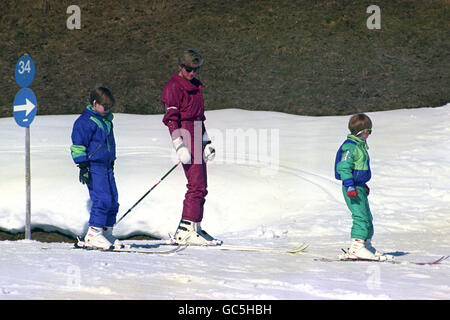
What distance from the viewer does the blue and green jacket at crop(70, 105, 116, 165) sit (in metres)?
6.85

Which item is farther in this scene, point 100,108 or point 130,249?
point 130,249

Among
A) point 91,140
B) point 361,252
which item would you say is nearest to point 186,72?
point 91,140

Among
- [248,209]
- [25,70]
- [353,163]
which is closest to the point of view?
[353,163]

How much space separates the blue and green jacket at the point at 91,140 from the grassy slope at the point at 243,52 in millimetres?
10126

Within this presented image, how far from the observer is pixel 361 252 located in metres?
6.55

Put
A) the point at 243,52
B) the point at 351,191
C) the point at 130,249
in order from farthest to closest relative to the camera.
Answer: the point at 243,52
the point at 130,249
the point at 351,191

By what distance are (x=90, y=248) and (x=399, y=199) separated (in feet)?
15.0

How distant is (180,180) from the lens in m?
9.74

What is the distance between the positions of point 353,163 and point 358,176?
0.42 ft

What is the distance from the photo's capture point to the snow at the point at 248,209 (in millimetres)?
5262
